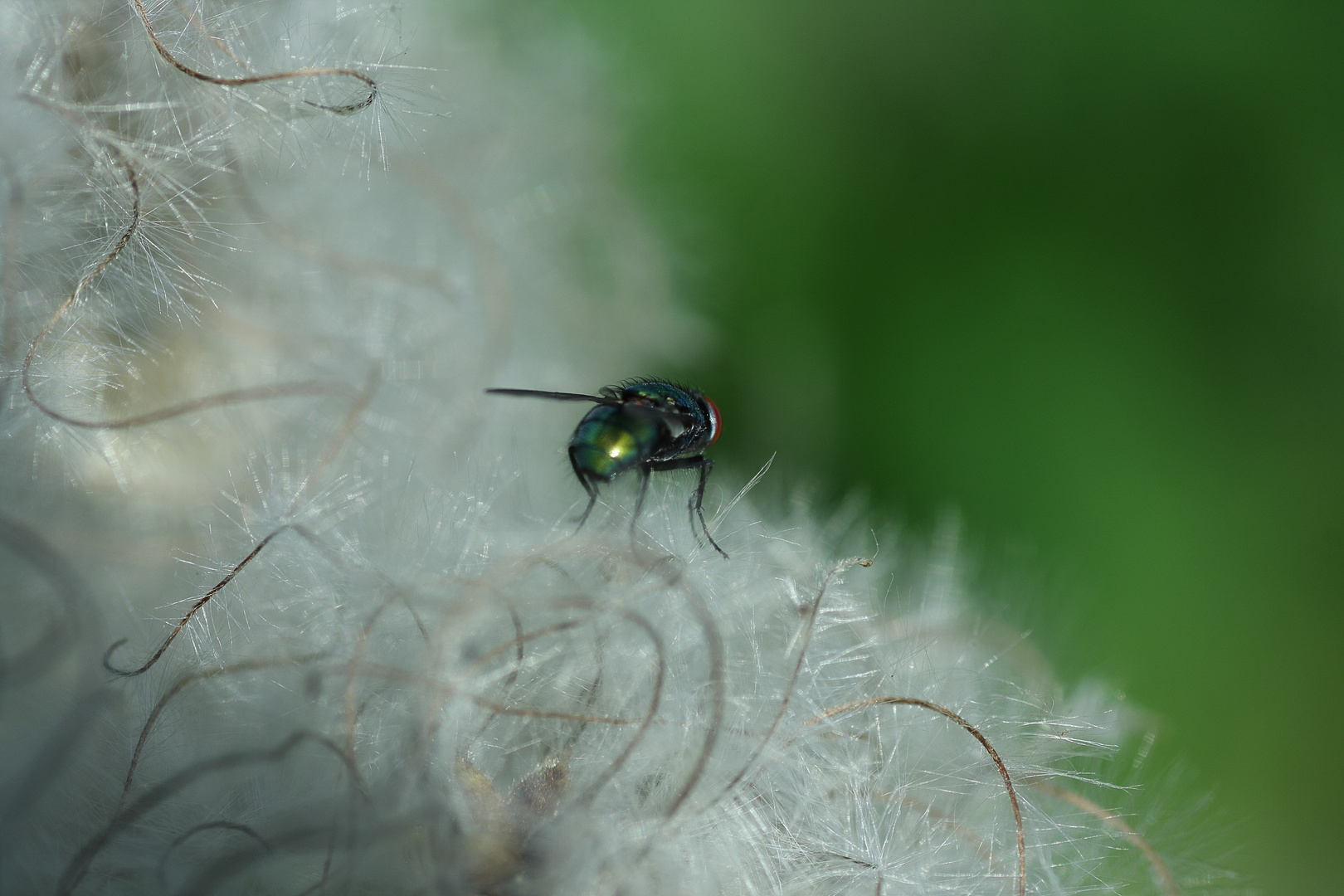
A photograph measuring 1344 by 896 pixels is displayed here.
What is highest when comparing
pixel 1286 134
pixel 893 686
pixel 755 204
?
pixel 1286 134

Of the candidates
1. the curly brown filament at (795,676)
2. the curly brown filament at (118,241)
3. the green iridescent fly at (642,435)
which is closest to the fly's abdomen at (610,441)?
the green iridescent fly at (642,435)

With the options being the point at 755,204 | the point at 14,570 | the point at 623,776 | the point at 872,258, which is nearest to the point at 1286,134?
the point at 872,258

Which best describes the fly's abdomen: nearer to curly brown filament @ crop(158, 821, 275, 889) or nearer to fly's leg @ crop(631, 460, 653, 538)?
fly's leg @ crop(631, 460, 653, 538)

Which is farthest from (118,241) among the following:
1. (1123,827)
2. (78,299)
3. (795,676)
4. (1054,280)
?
(1054,280)

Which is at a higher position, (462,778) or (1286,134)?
(1286,134)

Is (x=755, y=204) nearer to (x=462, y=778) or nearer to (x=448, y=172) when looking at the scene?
(x=448, y=172)

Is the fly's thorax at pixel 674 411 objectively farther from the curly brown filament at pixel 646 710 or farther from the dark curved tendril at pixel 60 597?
the dark curved tendril at pixel 60 597

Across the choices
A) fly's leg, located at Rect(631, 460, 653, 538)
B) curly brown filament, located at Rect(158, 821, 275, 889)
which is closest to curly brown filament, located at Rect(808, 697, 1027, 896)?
fly's leg, located at Rect(631, 460, 653, 538)

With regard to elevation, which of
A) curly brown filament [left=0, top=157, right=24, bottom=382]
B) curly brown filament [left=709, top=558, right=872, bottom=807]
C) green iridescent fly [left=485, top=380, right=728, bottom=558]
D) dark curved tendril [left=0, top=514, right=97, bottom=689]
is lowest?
dark curved tendril [left=0, top=514, right=97, bottom=689]
